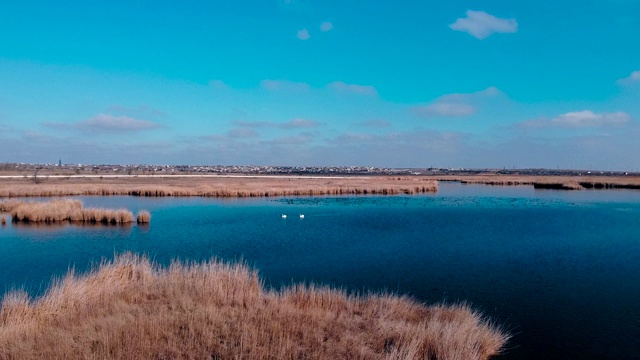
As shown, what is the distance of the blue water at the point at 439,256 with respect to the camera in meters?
10.9

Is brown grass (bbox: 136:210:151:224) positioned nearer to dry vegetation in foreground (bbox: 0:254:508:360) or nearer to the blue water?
the blue water

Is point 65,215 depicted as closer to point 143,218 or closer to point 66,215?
point 66,215

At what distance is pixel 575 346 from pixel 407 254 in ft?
29.5

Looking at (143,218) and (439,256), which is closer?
(439,256)

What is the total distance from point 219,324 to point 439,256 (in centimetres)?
1215

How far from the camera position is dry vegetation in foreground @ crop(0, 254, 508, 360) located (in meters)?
6.64

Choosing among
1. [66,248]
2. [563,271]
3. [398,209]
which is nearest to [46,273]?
[66,248]

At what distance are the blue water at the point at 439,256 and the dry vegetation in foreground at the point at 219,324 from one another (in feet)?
7.03

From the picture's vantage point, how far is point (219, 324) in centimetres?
761

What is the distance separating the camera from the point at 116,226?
2498cm

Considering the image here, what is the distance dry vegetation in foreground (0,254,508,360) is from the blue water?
2.14 metres

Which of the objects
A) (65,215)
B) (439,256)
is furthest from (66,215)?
(439,256)

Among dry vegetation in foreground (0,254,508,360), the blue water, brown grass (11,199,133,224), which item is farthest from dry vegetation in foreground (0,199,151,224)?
dry vegetation in foreground (0,254,508,360)

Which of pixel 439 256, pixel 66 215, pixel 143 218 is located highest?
pixel 66 215
